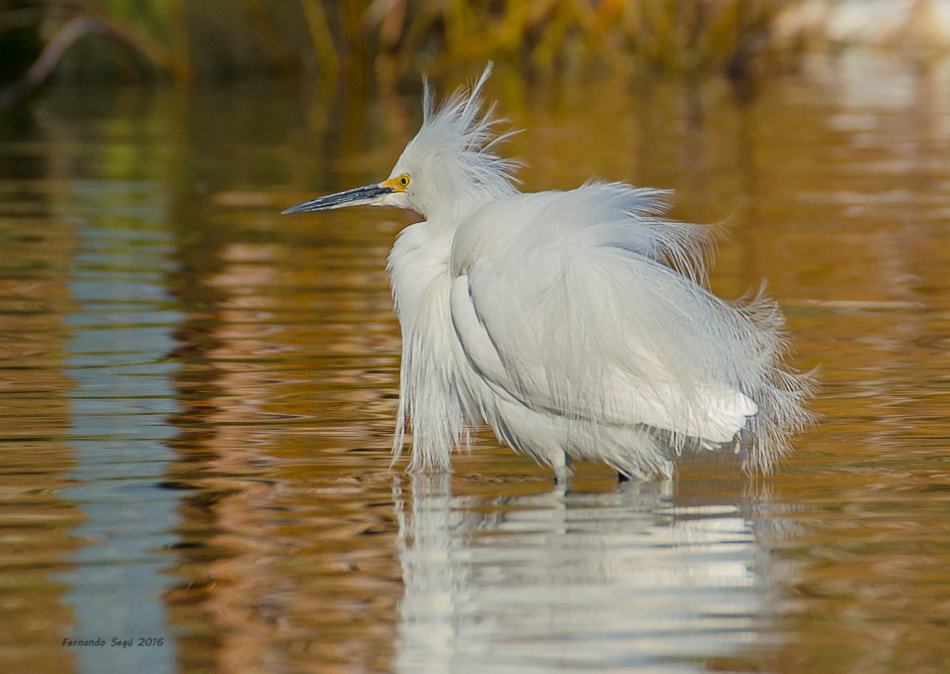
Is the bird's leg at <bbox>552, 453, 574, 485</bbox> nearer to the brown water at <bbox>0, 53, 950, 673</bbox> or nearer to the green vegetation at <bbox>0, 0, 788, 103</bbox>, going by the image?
the brown water at <bbox>0, 53, 950, 673</bbox>

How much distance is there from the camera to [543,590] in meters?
2.99

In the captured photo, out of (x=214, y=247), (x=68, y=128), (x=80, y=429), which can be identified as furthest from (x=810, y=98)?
(x=80, y=429)

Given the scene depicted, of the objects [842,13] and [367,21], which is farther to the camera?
[842,13]

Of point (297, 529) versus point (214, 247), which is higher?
point (214, 247)

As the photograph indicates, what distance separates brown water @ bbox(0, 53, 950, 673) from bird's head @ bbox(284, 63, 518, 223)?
0.65m

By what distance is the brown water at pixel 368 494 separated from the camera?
2764mm

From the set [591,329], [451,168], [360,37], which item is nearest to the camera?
[591,329]

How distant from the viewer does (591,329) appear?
11.7 ft

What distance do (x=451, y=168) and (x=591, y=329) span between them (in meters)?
0.76

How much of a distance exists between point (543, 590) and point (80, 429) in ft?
5.85

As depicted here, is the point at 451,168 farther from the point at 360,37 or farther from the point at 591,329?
the point at 360,37

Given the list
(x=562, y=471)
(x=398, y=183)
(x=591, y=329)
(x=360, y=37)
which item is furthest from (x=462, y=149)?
(x=360, y=37)

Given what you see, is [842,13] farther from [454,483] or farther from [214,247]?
[454,483]

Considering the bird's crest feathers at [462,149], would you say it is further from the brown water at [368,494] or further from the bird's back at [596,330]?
the brown water at [368,494]
